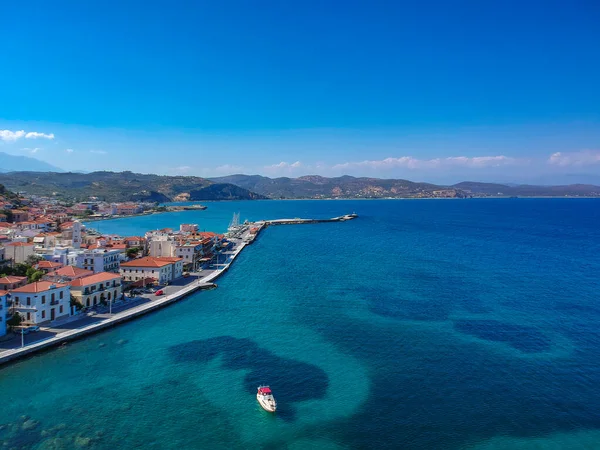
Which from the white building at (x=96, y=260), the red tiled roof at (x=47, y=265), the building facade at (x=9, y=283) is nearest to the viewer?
the building facade at (x=9, y=283)

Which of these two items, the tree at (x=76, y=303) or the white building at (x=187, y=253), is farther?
the white building at (x=187, y=253)

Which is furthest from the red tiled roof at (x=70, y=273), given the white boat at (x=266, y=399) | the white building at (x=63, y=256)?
the white boat at (x=266, y=399)

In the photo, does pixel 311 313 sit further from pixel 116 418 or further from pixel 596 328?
pixel 596 328

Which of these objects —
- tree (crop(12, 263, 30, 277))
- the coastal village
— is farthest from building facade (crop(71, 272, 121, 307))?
tree (crop(12, 263, 30, 277))

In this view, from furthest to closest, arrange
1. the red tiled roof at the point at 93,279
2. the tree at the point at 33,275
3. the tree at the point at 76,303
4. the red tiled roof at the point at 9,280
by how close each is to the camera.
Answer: the tree at the point at 33,275
the red tiled roof at the point at 93,279
the tree at the point at 76,303
the red tiled roof at the point at 9,280

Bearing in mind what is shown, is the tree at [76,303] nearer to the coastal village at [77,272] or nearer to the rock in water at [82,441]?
the coastal village at [77,272]

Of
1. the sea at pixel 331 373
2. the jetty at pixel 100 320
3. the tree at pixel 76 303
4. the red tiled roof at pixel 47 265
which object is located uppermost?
the red tiled roof at pixel 47 265

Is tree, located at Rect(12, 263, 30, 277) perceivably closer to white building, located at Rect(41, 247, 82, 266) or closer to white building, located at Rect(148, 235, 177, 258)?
white building, located at Rect(41, 247, 82, 266)
